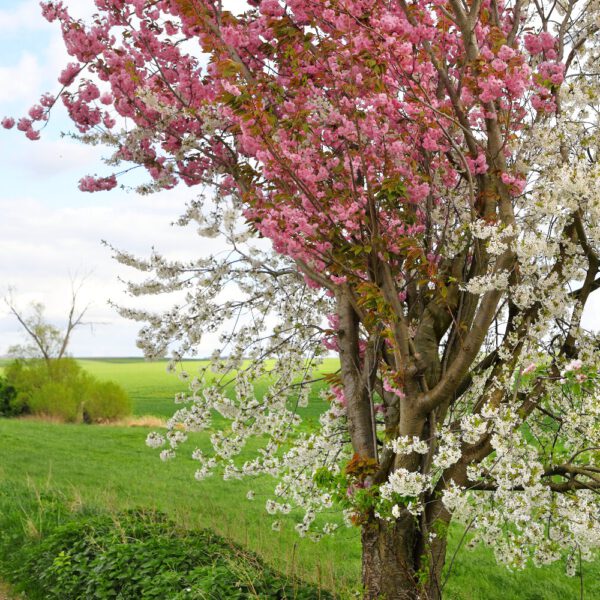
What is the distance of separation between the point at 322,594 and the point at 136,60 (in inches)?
217

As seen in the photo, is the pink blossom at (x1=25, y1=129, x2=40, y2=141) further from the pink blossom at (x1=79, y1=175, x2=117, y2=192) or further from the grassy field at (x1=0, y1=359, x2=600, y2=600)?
the grassy field at (x1=0, y1=359, x2=600, y2=600)

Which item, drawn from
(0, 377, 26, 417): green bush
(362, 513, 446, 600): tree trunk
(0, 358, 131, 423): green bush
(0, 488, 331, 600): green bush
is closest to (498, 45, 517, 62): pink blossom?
(362, 513, 446, 600): tree trunk

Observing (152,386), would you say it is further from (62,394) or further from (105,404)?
(62,394)

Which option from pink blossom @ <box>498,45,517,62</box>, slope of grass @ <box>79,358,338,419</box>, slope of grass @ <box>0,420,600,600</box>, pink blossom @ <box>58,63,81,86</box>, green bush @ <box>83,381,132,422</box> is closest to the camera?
pink blossom @ <box>498,45,517,62</box>

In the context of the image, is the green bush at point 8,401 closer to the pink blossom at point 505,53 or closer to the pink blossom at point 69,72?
the pink blossom at point 69,72

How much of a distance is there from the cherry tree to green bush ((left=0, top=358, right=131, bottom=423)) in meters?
23.9

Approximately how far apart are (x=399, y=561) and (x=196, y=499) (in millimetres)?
9189

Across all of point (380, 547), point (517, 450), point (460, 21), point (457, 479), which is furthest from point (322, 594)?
point (460, 21)

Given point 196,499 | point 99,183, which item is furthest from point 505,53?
point 196,499

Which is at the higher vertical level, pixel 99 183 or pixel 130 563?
pixel 99 183

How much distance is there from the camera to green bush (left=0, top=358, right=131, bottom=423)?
28.6 m

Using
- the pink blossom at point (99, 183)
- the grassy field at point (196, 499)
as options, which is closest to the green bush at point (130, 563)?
the grassy field at point (196, 499)

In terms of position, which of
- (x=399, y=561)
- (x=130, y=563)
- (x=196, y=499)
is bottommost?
(x=196, y=499)

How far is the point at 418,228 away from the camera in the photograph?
5.45 meters
